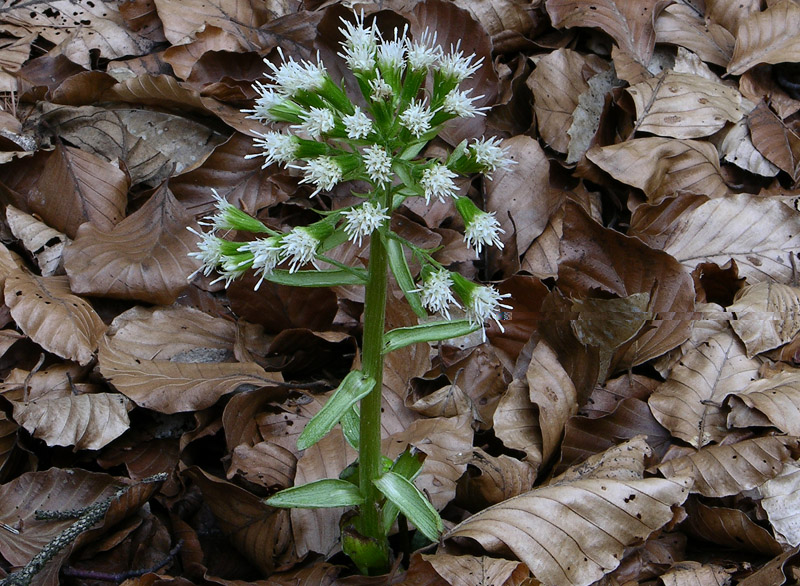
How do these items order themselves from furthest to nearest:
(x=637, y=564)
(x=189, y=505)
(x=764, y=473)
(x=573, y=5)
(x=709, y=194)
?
(x=573, y=5)
(x=709, y=194)
(x=189, y=505)
(x=764, y=473)
(x=637, y=564)

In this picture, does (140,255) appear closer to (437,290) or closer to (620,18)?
(437,290)

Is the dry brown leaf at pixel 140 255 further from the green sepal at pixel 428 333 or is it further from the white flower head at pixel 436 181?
the white flower head at pixel 436 181

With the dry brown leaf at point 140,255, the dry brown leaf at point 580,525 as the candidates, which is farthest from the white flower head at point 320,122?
the dry brown leaf at point 140,255

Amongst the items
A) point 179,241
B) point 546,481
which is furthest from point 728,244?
point 179,241

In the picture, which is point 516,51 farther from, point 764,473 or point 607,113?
point 764,473

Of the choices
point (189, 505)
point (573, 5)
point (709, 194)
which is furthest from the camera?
point (573, 5)

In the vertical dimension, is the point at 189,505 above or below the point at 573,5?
below

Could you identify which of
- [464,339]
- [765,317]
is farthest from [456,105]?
[765,317]
